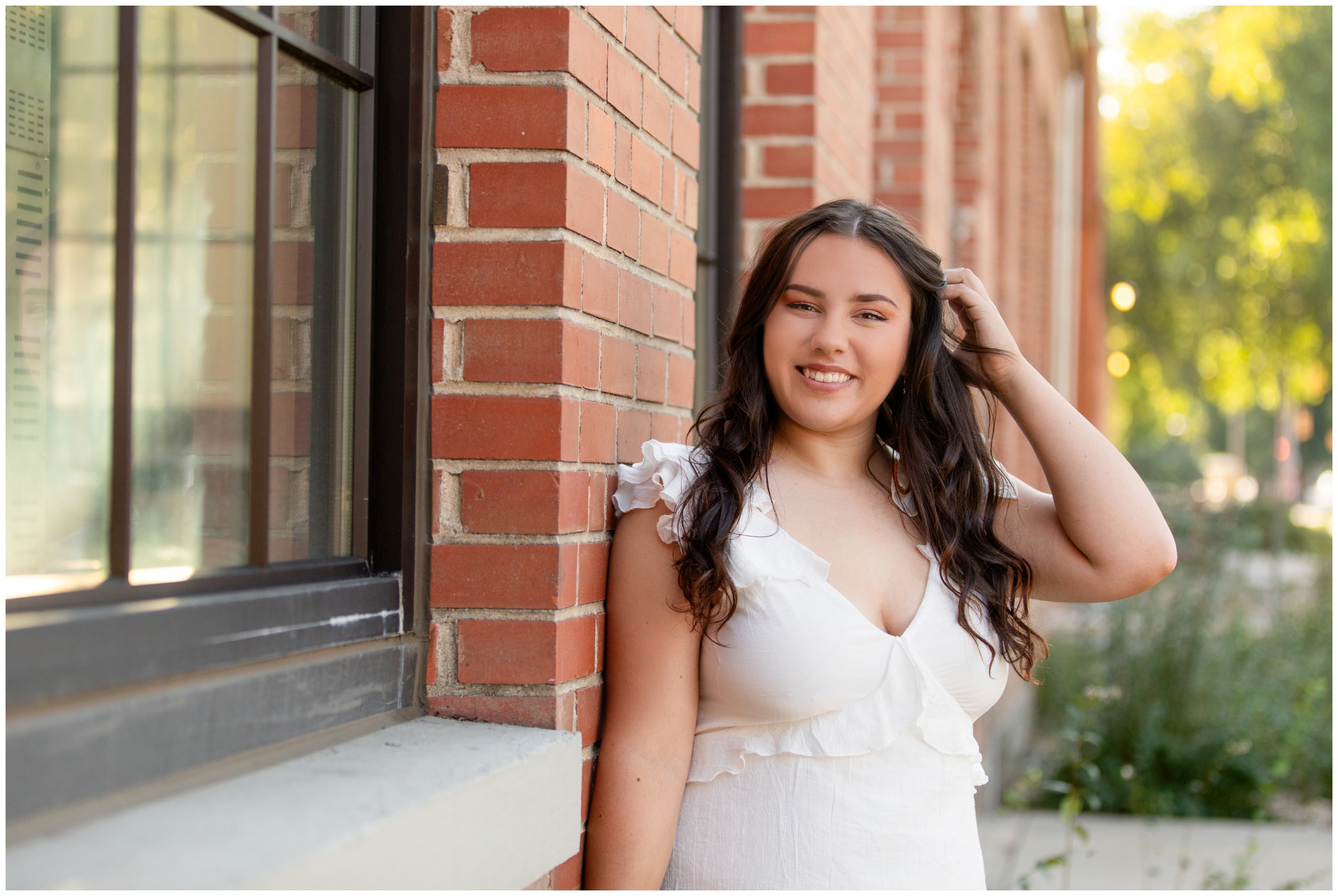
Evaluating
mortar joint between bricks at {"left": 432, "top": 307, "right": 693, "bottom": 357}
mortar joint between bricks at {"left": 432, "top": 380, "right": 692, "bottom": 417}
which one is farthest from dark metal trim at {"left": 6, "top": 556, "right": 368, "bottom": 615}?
mortar joint between bricks at {"left": 432, "top": 307, "right": 693, "bottom": 357}

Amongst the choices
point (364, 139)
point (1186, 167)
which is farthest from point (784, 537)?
point (1186, 167)

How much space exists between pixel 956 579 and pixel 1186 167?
58.2ft

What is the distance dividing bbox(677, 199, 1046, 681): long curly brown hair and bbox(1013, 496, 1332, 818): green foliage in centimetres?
337

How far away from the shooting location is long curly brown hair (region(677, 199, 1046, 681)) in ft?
6.64

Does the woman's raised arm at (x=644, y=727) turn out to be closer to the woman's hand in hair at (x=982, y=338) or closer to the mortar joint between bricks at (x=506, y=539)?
the mortar joint between bricks at (x=506, y=539)

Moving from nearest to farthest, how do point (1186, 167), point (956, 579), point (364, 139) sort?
point (364, 139) < point (956, 579) < point (1186, 167)

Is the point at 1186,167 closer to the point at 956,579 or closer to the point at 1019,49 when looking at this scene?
the point at 1019,49

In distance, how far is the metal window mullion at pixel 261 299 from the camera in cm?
148

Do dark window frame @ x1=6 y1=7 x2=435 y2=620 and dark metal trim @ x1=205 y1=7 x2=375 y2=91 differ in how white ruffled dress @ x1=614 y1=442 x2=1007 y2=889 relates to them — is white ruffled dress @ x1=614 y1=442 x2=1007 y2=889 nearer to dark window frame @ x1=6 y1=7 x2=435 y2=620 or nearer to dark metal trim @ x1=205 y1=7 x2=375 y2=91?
dark window frame @ x1=6 y1=7 x2=435 y2=620

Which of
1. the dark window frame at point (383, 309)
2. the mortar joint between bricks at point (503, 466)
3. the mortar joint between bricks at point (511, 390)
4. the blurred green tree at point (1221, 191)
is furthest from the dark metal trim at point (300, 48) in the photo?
the blurred green tree at point (1221, 191)

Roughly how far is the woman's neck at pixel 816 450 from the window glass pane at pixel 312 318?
0.78m

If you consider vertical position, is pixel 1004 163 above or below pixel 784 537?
above

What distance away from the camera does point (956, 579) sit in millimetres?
2018

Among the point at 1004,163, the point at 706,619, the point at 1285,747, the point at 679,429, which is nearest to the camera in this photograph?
the point at 706,619
